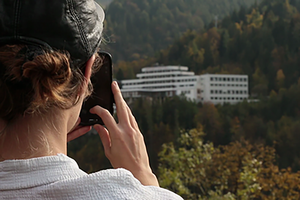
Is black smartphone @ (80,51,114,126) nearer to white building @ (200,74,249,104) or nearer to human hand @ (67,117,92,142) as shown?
human hand @ (67,117,92,142)

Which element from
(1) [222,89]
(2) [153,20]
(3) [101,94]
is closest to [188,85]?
(1) [222,89]

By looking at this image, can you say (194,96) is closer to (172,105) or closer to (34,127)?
(172,105)

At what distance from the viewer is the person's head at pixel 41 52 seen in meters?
0.32

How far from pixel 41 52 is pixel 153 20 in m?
28.5

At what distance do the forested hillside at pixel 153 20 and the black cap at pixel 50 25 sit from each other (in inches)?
911

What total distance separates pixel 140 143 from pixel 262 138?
1602cm

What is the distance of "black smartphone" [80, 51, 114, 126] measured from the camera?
53 cm

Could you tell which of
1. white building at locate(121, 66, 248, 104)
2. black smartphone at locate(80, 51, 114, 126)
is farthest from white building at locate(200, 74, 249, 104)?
black smartphone at locate(80, 51, 114, 126)

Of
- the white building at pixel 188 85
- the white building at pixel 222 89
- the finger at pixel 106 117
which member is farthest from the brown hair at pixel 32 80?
the white building at pixel 222 89

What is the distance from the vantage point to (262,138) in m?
15.7

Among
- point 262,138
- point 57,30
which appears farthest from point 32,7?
point 262,138

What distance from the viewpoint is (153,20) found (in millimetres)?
28203

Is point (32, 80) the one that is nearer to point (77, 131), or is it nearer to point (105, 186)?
point (105, 186)

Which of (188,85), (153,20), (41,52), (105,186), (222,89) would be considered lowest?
(222,89)
